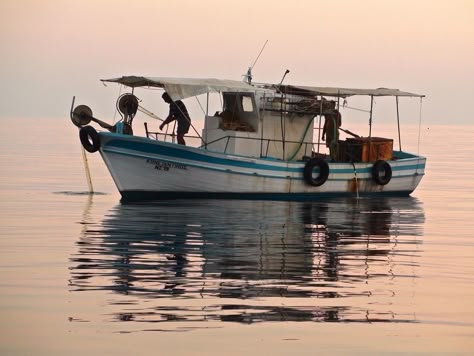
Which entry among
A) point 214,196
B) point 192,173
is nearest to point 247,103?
point 214,196

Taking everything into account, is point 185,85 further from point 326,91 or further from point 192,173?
point 326,91

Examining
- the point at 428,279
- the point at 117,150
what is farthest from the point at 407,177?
the point at 428,279

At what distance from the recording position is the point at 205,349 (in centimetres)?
1472

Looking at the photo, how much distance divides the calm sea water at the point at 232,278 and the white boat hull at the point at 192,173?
0.83 metres

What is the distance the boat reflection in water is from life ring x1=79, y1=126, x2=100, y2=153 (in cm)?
210

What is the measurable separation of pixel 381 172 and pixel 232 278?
826 inches

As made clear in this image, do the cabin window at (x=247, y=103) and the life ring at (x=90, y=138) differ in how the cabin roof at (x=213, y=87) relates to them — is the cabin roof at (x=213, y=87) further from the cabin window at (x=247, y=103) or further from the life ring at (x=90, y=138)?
the life ring at (x=90, y=138)

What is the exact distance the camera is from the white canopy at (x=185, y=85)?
35.6m

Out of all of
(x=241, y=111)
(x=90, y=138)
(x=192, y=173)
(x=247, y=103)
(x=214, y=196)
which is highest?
(x=247, y=103)

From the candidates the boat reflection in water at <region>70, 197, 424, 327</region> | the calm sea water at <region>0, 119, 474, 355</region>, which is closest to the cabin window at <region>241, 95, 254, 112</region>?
the calm sea water at <region>0, 119, 474, 355</region>

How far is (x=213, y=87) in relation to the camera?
36.3 metres

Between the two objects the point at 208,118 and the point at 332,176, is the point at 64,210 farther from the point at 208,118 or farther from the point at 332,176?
the point at 332,176

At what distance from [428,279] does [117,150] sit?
1535 centimetres

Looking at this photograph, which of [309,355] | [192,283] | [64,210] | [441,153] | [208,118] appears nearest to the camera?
[309,355]
